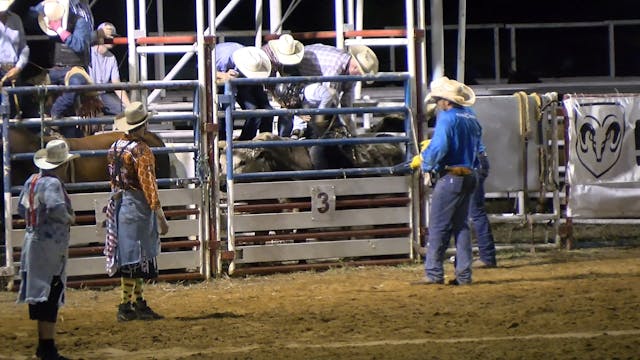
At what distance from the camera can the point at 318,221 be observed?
13.2 meters

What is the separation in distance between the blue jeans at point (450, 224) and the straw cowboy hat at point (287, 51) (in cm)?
263

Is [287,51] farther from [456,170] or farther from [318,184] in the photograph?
[456,170]

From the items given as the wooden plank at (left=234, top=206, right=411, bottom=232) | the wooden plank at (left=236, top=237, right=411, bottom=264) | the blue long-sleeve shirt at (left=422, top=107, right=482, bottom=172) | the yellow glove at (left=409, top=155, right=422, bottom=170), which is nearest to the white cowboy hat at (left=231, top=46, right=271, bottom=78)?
the wooden plank at (left=234, top=206, right=411, bottom=232)

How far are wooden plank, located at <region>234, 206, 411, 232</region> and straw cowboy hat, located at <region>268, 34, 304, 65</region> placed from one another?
1.65 m

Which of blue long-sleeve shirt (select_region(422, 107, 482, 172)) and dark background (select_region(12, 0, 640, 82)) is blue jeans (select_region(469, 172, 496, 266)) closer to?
blue long-sleeve shirt (select_region(422, 107, 482, 172))

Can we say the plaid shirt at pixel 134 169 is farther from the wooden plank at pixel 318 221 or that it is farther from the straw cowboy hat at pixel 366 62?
the straw cowboy hat at pixel 366 62

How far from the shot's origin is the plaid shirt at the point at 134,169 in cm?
1027

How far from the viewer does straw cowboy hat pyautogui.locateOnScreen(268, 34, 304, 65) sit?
1377 centimetres

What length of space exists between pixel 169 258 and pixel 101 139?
4.25 ft

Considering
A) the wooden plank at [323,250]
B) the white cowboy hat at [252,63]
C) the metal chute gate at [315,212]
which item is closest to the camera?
the metal chute gate at [315,212]

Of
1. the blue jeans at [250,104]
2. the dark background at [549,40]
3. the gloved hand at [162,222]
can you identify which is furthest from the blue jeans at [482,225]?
the dark background at [549,40]

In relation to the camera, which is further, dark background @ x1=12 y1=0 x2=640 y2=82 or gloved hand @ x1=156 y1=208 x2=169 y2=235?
dark background @ x1=12 y1=0 x2=640 y2=82

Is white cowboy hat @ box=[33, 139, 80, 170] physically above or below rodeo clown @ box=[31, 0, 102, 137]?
below

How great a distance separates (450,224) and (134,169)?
297 cm
